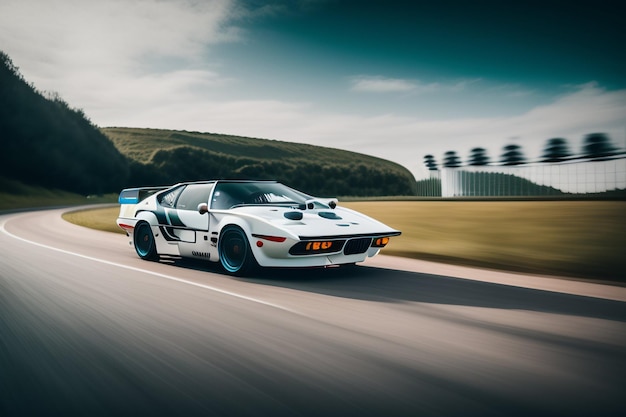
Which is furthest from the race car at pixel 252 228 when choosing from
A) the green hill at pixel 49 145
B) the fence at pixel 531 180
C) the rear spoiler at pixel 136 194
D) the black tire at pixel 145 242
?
the green hill at pixel 49 145

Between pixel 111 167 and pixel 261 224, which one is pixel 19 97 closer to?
pixel 111 167

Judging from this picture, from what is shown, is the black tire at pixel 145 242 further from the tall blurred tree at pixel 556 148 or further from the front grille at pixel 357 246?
the tall blurred tree at pixel 556 148

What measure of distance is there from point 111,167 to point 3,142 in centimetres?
1599

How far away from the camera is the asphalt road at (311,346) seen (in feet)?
9.66

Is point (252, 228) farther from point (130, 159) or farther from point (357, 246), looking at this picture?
point (130, 159)

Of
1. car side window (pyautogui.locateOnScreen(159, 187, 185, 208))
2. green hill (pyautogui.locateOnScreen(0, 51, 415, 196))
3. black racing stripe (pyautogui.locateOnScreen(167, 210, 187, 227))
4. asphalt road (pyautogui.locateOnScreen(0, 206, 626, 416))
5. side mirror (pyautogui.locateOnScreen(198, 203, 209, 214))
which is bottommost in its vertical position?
asphalt road (pyautogui.locateOnScreen(0, 206, 626, 416))

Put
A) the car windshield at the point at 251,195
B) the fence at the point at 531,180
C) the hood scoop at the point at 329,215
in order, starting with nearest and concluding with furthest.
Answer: the hood scoop at the point at 329,215
the car windshield at the point at 251,195
the fence at the point at 531,180

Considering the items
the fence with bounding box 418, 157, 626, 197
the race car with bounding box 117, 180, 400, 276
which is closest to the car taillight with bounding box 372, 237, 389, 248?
the race car with bounding box 117, 180, 400, 276

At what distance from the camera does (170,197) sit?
8.88m

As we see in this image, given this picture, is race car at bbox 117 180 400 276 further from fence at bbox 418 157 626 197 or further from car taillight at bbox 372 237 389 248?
fence at bbox 418 157 626 197

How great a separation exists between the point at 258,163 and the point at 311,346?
100031mm

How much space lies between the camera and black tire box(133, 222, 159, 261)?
891cm

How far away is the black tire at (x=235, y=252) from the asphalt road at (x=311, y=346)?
24 centimetres

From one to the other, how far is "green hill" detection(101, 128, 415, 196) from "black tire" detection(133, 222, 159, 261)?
65.4m
